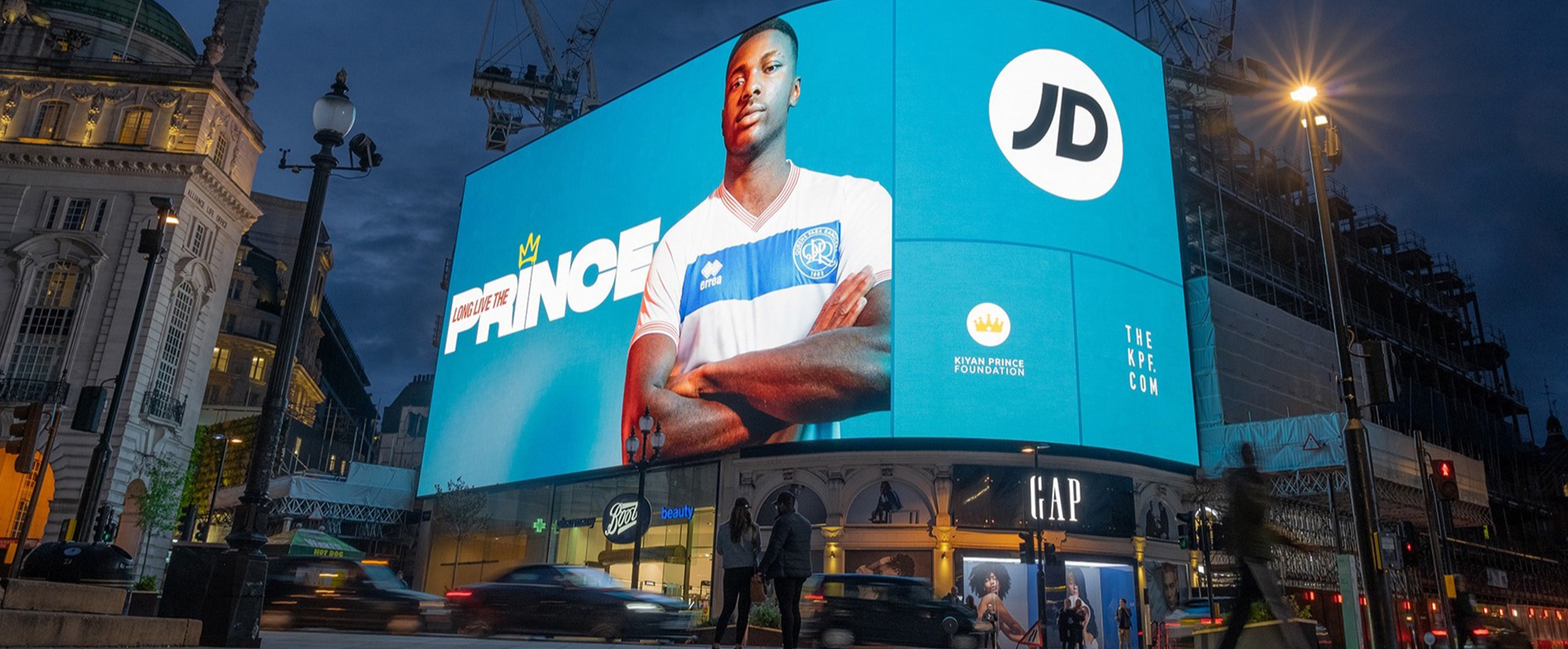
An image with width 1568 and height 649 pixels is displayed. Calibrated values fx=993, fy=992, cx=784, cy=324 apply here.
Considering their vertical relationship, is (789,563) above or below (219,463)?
below

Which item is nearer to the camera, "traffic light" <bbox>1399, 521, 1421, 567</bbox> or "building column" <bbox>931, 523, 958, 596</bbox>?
"traffic light" <bbox>1399, 521, 1421, 567</bbox>

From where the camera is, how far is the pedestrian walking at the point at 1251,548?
8828mm

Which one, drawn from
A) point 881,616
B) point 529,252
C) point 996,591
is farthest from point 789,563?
point 529,252

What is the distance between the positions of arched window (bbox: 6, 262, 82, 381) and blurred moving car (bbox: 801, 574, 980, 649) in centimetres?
3654

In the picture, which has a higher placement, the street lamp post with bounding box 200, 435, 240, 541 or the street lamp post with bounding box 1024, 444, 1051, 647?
the street lamp post with bounding box 200, 435, 240, 541

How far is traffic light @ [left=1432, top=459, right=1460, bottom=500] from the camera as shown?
17203 millimetres

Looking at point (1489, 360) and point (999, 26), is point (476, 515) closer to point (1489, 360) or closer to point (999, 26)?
point (999, 26)

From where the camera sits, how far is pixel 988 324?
3180 centimetres

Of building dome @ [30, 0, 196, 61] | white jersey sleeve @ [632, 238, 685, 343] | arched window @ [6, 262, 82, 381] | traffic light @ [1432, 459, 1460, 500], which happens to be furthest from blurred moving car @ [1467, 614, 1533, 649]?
building dome @ [30, 0, 196, 61]

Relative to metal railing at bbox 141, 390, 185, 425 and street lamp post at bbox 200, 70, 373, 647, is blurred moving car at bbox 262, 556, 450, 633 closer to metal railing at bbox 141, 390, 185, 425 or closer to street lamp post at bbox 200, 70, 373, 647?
street lamp post at bbox 200, 70, 373, 647

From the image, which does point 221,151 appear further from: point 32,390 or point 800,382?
point 800,382

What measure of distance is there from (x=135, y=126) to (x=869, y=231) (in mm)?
33975

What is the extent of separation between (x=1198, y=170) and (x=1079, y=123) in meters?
15.2

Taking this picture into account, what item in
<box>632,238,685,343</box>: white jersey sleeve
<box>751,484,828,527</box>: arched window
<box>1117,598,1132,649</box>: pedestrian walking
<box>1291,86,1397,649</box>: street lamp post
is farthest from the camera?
<box>632,238,685,343</box>: white jersey sleeve
